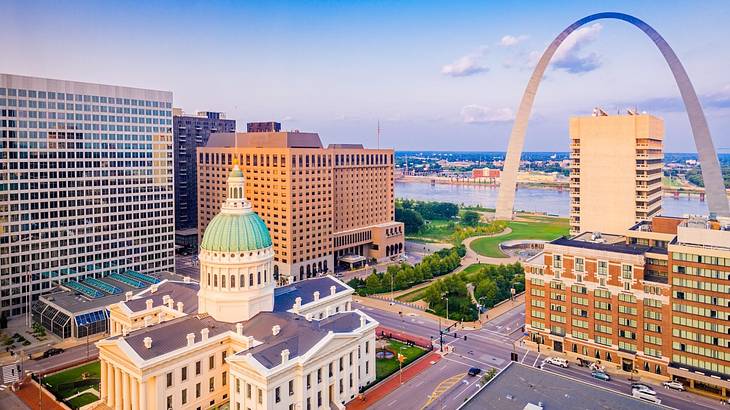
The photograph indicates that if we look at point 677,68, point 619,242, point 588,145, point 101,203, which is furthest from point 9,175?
point 677,68

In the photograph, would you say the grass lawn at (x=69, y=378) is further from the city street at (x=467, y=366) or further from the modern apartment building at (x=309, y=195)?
the modern apartment building at (x=309, y=195)

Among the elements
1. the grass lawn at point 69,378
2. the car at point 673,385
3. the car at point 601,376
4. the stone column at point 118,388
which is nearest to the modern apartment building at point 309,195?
the grass lawn at point 69,378

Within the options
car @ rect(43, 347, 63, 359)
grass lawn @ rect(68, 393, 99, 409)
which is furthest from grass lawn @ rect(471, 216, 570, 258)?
grass lawn @ rect(68, 393, 99, 409)

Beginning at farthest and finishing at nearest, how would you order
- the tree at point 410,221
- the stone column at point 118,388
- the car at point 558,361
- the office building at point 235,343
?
the tree at point 410,221, the car at point 558,361, the stone column at point 118,388, the office building at point 235,343

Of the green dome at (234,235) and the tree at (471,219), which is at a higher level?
the green dome at (234,235)

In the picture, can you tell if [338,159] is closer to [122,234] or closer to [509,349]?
[122,234]
